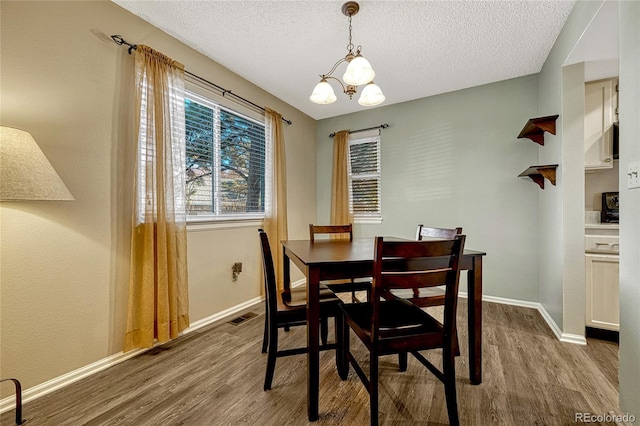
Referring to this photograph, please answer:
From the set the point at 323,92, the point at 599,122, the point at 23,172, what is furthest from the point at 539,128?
the point at 23,172

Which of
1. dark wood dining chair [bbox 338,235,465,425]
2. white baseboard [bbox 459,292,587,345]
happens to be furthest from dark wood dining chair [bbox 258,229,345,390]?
white baseboard [bbox 459,292,587,345]

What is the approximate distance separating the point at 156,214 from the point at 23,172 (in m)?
→ 0.82

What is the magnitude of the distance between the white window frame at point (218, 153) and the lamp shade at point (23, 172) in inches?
44.0

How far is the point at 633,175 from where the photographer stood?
3.91 ft

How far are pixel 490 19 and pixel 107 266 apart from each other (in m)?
3.37

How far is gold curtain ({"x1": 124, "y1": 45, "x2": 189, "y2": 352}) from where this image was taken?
2.03 meters

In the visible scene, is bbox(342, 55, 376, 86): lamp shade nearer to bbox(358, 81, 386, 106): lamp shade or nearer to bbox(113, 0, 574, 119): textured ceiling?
bbox(358, 81, 386, 106): lamp shade

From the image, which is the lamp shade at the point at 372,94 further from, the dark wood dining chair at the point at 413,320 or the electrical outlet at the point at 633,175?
the electrical outlet at the point at 633,175

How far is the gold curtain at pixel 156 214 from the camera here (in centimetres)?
203

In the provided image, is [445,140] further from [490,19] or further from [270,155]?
[270,155]

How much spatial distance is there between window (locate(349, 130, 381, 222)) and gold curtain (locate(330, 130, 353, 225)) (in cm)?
10

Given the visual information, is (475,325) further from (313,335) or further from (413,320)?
(313,335)

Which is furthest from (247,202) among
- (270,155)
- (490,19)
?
(490,19)

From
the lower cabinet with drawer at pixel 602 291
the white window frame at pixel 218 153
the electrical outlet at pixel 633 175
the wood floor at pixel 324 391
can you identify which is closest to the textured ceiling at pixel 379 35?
the white window frame at pixel 218 153
